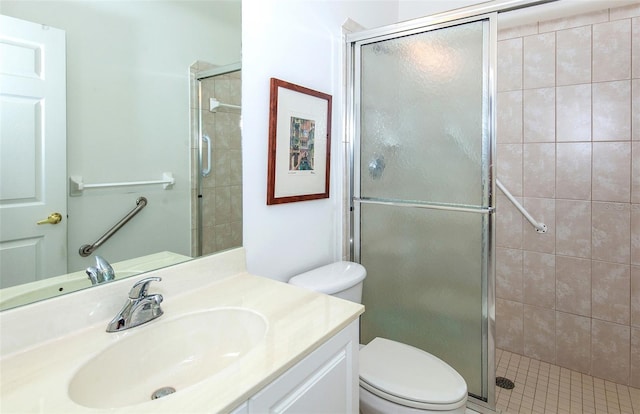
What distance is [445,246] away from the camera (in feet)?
5.61

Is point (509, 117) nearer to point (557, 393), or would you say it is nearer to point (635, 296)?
point (635, 296)

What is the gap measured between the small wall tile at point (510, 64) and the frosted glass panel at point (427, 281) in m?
1.19

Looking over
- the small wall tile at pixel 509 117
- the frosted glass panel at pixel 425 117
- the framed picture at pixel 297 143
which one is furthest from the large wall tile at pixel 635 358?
the framed picture at pixel 297 143

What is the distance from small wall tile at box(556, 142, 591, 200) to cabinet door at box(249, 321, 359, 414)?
1811 mm

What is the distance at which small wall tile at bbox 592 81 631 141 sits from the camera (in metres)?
1.98

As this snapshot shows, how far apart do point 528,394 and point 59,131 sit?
93.8 inches

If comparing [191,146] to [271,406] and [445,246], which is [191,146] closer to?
[271,406]

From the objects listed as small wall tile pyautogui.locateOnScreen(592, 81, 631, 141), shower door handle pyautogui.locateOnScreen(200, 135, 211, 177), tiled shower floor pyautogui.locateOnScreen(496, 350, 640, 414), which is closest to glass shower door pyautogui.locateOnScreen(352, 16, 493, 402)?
tiled shower floor pyautogui.locateOnScreen(496, 350, 640, 414)

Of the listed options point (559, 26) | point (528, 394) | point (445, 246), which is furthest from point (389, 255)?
point (559, 26)

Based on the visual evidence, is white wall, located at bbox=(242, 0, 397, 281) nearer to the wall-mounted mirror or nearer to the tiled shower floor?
the wall-mounted mirror

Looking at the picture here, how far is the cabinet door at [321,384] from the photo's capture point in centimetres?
76

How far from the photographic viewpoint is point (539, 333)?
230cm

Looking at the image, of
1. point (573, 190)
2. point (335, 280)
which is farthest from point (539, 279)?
point (335, 280)

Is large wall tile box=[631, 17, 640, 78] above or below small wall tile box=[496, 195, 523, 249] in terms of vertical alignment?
above
